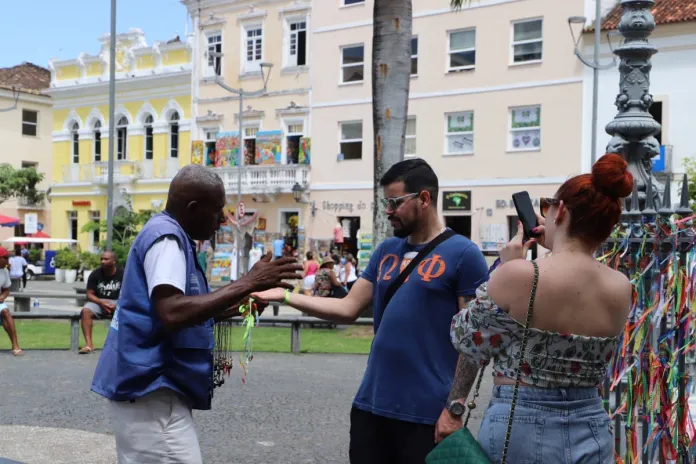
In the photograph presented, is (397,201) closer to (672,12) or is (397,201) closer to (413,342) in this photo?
(413,342)

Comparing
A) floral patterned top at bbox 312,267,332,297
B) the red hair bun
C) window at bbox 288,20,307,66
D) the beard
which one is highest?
window at bbox 288,20,307,66

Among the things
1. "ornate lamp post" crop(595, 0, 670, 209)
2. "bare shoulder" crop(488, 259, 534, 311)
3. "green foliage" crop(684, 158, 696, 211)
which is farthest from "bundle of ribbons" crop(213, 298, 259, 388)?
"green foliage" crop(684, 158, 696, 211)

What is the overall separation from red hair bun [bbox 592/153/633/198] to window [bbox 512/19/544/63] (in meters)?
26.9

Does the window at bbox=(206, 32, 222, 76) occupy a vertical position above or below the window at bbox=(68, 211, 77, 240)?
above

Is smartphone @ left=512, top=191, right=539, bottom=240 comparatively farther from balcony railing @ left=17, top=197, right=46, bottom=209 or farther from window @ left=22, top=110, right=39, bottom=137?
window @ left=22, top=110, right=39, bottom=137

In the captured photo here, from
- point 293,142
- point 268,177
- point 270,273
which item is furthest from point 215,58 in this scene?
point 270,273

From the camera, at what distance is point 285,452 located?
710 cm

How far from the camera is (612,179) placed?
3.03 meters

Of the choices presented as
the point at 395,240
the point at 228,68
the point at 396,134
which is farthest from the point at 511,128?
the point at 395,240

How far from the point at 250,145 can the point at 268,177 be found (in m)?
2.07

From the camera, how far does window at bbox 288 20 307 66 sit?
3512 cm

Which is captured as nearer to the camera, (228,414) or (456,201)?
(228,414)

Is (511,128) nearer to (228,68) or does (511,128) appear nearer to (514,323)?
(228,68)

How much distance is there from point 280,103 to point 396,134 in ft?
75.5
